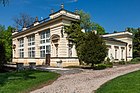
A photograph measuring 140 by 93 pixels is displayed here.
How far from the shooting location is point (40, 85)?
1229 centimetres

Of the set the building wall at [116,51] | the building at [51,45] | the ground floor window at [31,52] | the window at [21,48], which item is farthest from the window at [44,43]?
the building wall at [116,51]

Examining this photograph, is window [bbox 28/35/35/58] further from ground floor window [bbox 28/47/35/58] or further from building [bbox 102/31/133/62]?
building [bbox 102/31/133/62]

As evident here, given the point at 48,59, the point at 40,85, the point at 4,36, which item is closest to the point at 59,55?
the point at 48,59

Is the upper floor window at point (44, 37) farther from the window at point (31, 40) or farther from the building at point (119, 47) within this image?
the building at point (119, 47)

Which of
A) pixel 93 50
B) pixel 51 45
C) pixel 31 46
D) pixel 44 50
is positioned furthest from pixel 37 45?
pixel 93 50

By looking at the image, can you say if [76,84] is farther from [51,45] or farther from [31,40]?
[31,40]

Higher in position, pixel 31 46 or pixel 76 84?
pixel 31 46

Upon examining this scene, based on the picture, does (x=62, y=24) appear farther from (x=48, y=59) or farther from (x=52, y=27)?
(x=48, y=59)

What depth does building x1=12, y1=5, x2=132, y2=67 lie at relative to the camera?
26328 millimetres

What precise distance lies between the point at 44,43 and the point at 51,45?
260 centimetres

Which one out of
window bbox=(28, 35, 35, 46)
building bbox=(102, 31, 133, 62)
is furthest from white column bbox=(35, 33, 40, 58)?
building bbox=(102, 31, 133, 62)

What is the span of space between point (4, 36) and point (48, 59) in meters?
24.0

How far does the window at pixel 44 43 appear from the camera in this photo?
2980 centimetres

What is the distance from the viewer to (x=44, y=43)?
101 feet
